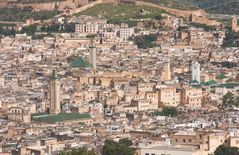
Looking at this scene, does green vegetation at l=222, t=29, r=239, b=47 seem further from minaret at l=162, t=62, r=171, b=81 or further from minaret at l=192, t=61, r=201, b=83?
minaret at l=192, t=61, r=201, b=83

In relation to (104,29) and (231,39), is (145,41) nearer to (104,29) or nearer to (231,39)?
(104,29)

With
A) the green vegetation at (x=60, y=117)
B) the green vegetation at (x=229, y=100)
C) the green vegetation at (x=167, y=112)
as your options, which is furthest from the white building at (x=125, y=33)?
the green vegetation at (x=60, y=117)

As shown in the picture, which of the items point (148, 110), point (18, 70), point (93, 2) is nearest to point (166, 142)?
point (148, 110)

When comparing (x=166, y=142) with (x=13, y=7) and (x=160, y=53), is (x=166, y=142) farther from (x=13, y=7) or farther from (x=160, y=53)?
(x=13, y=7)

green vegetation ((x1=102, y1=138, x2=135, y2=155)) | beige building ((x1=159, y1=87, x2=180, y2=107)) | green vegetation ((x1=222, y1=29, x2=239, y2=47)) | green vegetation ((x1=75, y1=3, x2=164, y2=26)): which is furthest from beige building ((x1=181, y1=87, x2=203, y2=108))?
green vegetation ((x1=75, y1=3, x2=164, y2=26))

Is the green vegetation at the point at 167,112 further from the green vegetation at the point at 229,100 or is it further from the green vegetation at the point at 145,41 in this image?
the green vegetation at the point at 145,41

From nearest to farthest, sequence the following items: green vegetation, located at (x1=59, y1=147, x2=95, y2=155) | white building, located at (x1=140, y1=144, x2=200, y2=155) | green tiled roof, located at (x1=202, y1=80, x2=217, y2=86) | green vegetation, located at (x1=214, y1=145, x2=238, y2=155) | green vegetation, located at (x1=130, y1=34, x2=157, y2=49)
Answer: green vegetation, located at (x1=59, y1=147, x2=95, y2=155), white building, located at (x1=140, y1=144, x2=200, y2=155), green vegetation, located at (x1=214, y1=145, x2=238, y2=155), green tiled roof, located at (x1=202, y1=80, x2=217, y2=86), green vegetation, located at (x1=130, y1=34, x2=157, y2=49)
